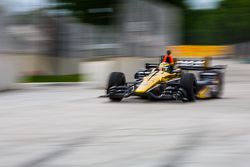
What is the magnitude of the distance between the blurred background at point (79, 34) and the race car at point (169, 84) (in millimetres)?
5624

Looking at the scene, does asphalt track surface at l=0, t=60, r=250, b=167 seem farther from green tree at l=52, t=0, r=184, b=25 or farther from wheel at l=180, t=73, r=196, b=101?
green tree at l=52, t=0, r=184, b=25

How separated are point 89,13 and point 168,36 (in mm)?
10311

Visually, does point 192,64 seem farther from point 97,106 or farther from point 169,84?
point 97,106

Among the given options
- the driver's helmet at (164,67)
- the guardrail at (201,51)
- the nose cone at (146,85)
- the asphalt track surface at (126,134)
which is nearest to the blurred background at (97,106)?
the asphalt track surface at (126,134)

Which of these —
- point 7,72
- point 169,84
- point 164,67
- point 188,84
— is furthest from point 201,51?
point 188,84

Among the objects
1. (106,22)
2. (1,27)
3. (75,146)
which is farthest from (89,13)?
(75,146)

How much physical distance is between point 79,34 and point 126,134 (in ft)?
63.5

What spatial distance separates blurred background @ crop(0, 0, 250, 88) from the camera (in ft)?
69.1

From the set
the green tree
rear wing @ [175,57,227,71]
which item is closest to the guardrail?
the green tree

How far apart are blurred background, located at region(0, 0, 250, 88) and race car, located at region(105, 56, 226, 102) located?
562 centimetres

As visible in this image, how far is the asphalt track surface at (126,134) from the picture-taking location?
6758 mm

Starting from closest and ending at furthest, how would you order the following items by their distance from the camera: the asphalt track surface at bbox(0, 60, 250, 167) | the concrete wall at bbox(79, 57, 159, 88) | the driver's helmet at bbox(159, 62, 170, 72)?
the asphalt track surface at bbox(0, 60, 250, 167) < the driver's helmet at bbox(159, 62, 170, 72) < the concrete wall at bbox(79, 57, 159, 88)

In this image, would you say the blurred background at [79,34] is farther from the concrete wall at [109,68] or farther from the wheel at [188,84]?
the wheel at [188,84]

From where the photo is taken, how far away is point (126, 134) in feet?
28.6
